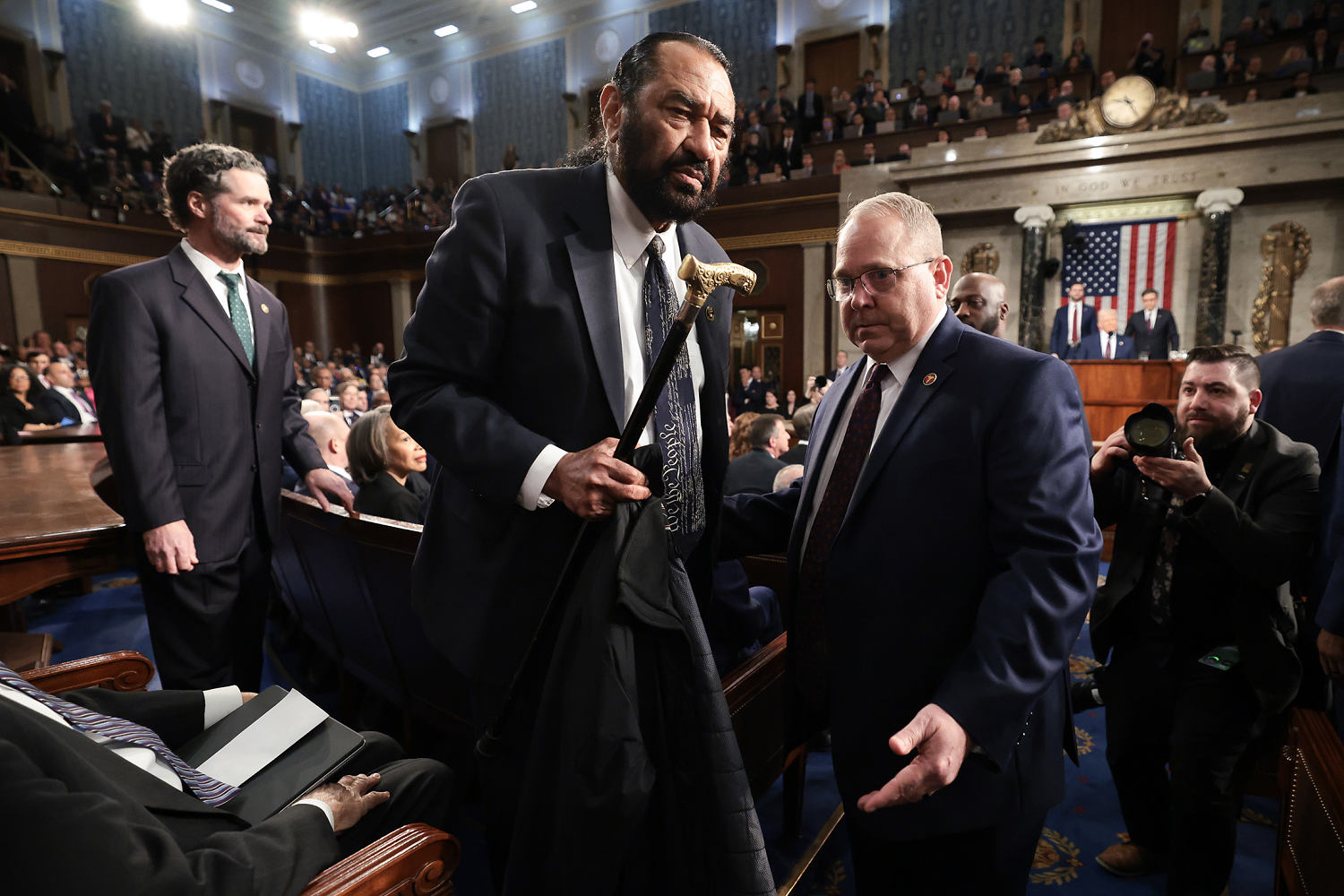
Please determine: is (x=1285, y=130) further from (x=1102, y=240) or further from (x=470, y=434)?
(x=470, y=434)

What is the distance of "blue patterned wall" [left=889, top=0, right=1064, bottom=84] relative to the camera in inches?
503

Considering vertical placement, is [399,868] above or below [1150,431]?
below

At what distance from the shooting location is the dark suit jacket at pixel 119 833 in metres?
0.74

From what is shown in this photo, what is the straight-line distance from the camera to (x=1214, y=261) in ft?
31.7

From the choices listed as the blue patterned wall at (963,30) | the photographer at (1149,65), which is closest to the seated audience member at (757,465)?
the photographer at (1149,65)

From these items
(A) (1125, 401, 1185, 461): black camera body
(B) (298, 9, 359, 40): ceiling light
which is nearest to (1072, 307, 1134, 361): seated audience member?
(A) (1125, 401, 1185, 461): black camera body

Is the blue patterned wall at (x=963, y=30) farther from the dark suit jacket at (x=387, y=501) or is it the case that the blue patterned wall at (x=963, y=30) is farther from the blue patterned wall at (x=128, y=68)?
the blue patterned wall at (x=128, y=68)

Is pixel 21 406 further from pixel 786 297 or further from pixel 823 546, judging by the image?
pixel 786 297

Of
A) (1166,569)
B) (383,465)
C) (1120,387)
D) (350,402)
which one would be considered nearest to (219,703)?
(383,465)

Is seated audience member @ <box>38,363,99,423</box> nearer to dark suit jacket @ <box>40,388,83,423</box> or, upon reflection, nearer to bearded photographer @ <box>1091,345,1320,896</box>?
dark suit jacket @ <box>40,388,83,423</box>

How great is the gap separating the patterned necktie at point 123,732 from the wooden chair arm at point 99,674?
0.39 m

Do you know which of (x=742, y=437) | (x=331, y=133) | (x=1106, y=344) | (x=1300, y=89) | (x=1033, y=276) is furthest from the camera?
(x=331, y=133)

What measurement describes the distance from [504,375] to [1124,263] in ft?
37.5

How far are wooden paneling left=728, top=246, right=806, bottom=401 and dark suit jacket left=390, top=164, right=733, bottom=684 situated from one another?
1092 centimetres
